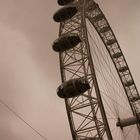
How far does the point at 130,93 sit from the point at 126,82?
3.91 feet

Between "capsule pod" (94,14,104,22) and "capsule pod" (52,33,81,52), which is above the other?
"capsule pod" (94,14,104,22)

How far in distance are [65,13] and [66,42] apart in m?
2.78

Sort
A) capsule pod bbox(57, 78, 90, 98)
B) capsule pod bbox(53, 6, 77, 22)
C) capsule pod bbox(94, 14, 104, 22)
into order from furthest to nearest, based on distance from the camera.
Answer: capsule pod bbox(94, 14, 104, 22), capsule pod bbox(53, 6, 77, 22), capsule pod bbox(57, 78, 90, 98)

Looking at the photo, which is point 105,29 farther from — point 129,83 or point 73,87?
point 73,87

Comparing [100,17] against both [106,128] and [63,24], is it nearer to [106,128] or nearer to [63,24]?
[63,24]

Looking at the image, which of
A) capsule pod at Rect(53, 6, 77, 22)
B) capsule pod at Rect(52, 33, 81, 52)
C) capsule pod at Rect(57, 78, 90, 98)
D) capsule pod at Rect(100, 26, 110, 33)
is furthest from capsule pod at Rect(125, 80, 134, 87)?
capsule pod at Rect(57, 78, 90, 98)

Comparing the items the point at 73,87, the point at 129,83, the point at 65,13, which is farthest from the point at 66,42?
the point at 129,83

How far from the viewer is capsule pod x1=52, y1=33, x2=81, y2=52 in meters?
22.9

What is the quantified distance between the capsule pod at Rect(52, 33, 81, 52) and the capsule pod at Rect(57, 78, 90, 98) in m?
3.06

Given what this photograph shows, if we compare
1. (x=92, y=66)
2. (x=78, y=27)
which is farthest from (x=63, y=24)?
(x=92, y=66)

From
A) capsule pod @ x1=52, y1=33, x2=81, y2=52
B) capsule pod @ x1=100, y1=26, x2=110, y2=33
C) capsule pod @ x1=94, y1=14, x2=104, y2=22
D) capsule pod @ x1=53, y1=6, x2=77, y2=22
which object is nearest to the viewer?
capsule pod @ x1=52, y1=33, x2=81, y2=52

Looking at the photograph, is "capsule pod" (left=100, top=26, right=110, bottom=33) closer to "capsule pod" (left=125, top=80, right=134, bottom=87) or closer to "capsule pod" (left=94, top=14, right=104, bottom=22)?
"capsule pod" (left=94, top=14, right=104, bottom=22)

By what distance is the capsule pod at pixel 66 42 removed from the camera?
22.9 metres

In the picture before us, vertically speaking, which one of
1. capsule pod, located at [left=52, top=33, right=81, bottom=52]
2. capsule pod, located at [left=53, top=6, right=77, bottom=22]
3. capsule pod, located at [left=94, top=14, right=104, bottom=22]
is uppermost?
capsule pod, located at [left=94, top=14, right=104, bottom=22]
